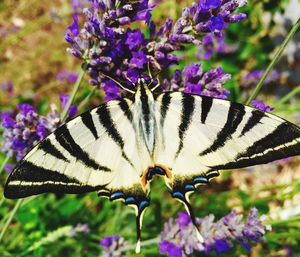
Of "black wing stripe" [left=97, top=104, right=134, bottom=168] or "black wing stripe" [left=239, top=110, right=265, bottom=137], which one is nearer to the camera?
"black wing stripe" [left=239, top=110, right=265, bottom=137]

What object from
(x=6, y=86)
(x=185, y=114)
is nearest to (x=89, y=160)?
(x=185, y=114)

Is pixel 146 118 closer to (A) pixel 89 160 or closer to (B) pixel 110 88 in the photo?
(B) pixel 110 88

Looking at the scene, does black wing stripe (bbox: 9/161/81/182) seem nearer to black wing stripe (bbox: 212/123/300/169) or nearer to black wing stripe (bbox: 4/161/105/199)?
black wing stripe (bbox: 4/161/105/199)

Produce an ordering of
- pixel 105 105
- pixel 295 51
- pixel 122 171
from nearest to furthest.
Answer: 1. pixel 105 105
2. pixel 122 171
3. pixel 295 51

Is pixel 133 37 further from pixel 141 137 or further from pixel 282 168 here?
pixel 282 168

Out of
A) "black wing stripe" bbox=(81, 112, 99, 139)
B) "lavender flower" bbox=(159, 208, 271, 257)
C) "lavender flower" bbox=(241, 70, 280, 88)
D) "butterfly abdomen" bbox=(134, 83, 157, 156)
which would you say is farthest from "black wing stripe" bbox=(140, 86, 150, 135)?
"lavender flower" bbox=(241, 70, 280, 88)

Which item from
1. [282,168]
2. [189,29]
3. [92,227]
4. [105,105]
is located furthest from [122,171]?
[282,168]

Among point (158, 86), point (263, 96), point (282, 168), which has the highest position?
point (263, 96)
